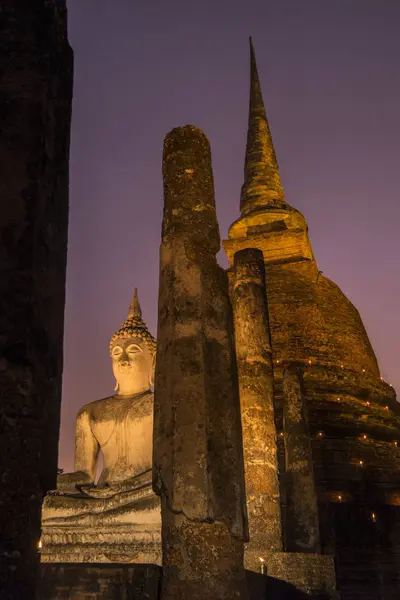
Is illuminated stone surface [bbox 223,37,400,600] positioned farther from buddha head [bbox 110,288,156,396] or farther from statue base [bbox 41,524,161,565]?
statue base [bbox 41,524,161,565]

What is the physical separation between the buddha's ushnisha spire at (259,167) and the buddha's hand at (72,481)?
59.2ft

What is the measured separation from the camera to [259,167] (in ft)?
92.3

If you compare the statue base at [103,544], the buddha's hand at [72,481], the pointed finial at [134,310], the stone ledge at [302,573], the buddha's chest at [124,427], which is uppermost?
the pointed finial at [134,310]

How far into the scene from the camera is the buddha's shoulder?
9.56 meters

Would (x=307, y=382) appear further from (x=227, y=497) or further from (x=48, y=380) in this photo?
(x=48, y=380)

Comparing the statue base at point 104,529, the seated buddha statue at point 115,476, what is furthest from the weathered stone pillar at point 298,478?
the statue base at point 104,529

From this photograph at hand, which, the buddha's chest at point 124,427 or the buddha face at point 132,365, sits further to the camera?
the buddha face at point 132,365

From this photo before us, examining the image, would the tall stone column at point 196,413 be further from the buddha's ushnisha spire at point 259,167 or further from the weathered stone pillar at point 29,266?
the buddha's ushnisha spire at point 259,167

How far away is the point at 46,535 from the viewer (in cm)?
730

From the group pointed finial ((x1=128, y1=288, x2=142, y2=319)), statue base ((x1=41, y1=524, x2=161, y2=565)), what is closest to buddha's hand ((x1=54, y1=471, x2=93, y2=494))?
statue base ((x1=41, y1=524, x2=161, y2=565))

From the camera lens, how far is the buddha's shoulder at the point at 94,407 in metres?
9.56

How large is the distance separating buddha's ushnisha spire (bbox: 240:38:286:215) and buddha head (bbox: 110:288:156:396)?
16.4m

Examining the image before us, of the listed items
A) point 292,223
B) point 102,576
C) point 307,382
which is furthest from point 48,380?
point 292,223

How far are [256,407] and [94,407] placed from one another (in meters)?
2.47
